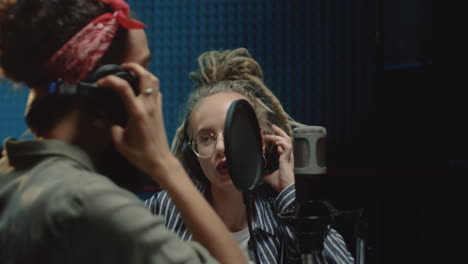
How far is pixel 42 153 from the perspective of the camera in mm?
691

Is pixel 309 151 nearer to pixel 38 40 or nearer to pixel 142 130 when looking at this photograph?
pixel 142 130

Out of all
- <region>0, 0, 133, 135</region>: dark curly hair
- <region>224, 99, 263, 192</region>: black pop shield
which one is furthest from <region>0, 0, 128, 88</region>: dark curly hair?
<region>224, 99, 263, 192</region>: black pop shield

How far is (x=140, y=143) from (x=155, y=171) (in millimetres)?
55

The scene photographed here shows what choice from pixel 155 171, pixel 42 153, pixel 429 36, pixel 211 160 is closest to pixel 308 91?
pixel 429 36

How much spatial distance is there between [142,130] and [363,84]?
5.77 ft

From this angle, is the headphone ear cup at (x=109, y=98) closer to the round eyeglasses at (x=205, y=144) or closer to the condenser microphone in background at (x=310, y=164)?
the condenser microphone in background at (x=310, y=164)

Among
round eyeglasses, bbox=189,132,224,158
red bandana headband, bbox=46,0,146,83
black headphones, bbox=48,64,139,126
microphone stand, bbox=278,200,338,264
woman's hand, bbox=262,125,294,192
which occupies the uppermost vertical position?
red bandana headband, bbox=46,0,146,83

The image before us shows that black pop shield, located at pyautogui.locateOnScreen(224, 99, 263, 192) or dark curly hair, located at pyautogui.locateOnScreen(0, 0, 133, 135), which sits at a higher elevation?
dark curly hair, located at pyautogui.locateOnScreen(0, 0, 133, 135)

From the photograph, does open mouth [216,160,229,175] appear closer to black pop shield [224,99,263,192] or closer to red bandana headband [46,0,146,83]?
black pop shield [224,99,263,192]

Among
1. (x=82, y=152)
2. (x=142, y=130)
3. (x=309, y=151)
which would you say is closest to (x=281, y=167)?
(x=309, y=151)

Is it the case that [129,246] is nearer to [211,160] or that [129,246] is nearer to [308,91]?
[211,160]

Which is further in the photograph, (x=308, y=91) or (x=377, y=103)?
(x=308, y=91)

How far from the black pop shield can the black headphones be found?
7.8 inches

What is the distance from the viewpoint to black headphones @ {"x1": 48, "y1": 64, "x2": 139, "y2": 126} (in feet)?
2.39
